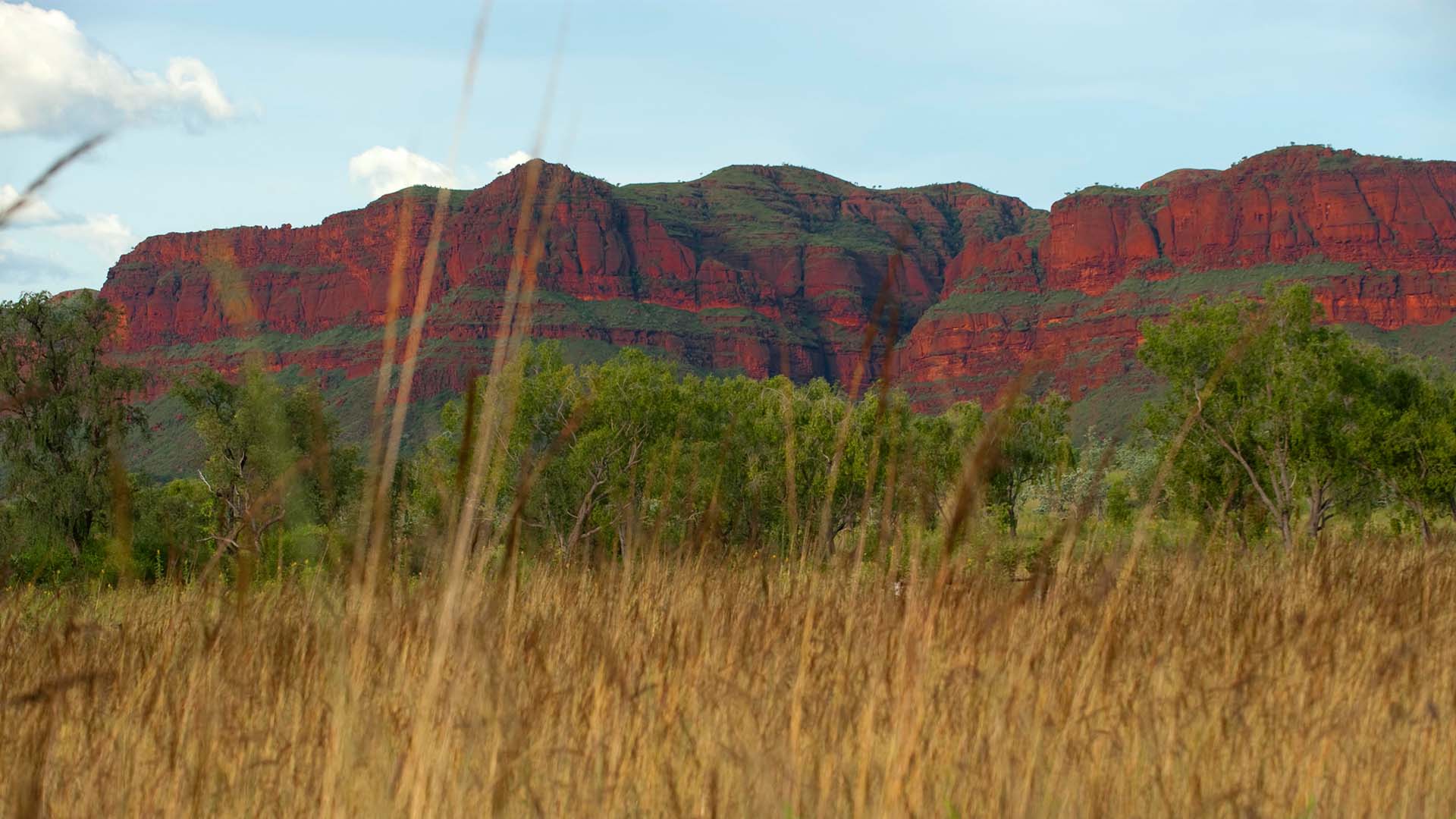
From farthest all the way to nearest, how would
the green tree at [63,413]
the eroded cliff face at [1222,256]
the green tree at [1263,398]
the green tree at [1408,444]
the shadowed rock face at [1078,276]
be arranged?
the shadowed rock face at [1078,276], the eroded cliff face at [1222,256], the green tree at [63,413], the green tree at [1263,398], the green tree at [1408,444]

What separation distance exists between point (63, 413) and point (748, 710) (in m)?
36.0

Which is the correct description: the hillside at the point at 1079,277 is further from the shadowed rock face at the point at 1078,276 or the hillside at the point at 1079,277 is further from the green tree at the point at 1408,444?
the green tree at the point at 1408,444

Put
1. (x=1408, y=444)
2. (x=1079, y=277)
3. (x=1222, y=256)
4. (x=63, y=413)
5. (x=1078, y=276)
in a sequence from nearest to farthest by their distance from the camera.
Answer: (x=1408, y=444) < (x=63, y=413) < (x=1222, y=256) < (x=1079, y=277) < (x=1078, y=276)

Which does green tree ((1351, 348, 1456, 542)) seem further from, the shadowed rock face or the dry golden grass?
the shadowed rock face

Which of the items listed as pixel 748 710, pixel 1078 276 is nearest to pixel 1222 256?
pixel 1078 276

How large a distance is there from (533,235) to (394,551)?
7.65ft

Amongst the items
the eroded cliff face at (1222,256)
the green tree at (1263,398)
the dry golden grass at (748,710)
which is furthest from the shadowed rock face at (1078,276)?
the dry golden grass at (748,710)

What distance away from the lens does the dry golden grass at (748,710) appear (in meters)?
2.32

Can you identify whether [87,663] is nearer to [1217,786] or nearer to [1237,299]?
[1217,786]

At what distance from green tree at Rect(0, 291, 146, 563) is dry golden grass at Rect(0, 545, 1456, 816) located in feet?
103

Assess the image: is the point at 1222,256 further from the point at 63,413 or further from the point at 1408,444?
the point at 63,413

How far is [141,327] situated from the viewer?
19388 cm

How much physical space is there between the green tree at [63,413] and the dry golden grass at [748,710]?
3132cm

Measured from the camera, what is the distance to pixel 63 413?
107 ft
